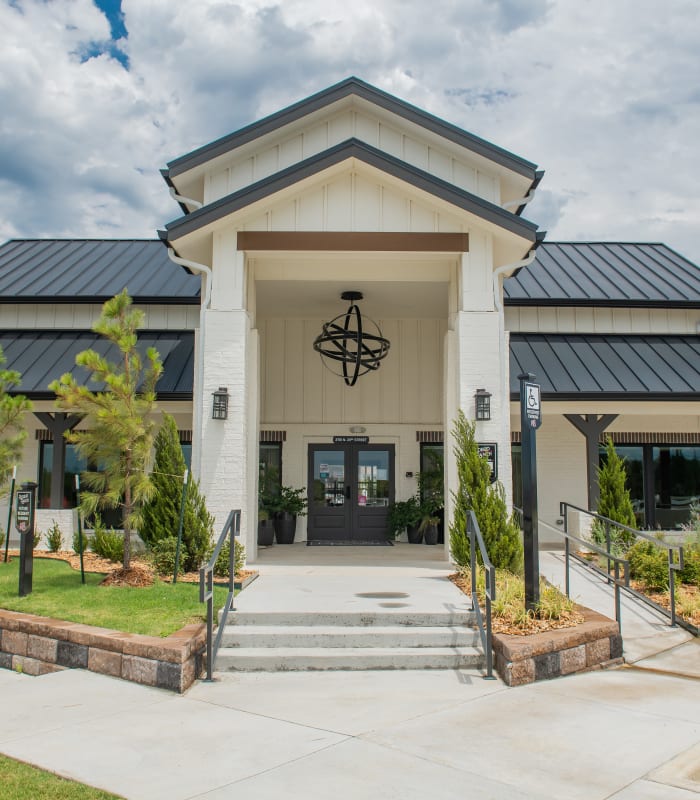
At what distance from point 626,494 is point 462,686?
781cm

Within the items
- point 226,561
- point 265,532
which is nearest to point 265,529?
point 265,532

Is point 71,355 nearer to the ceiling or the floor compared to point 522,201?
nearer to the floor

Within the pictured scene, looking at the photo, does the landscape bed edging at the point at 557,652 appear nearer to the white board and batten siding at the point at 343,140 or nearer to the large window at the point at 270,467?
the white board and batten siding at the point at 343,140

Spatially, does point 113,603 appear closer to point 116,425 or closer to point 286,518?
point 116,425

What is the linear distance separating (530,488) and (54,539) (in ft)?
30.0

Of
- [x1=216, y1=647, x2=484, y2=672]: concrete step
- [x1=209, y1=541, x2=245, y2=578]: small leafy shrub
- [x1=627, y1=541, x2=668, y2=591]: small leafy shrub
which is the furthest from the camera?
[x1=627, y1=541, x2=668, y2=591]: small leafy shrub

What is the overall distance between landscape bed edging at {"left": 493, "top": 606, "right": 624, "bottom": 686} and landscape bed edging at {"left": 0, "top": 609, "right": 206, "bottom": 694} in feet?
9.28

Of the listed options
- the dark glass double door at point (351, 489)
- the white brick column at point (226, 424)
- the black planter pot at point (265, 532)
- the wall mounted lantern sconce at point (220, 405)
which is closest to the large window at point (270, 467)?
the dark glass double door at point (351, 489)

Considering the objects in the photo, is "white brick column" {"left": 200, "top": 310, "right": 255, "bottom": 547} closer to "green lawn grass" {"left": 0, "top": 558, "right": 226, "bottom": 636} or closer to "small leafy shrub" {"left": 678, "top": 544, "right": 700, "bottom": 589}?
"green lawn grass" {"left": 0, "top": 558, "right": 226, "bottom": 636}

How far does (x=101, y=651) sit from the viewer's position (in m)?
7.11

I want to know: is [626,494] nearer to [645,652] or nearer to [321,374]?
[645,652]

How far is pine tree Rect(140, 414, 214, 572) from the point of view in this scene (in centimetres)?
1047

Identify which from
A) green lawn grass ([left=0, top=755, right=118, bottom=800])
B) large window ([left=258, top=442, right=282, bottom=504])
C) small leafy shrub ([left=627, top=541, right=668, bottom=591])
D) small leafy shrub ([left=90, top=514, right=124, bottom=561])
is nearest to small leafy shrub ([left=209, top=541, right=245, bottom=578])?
small leafy shrub ([left=90, top=514, right=124, bottom=561])

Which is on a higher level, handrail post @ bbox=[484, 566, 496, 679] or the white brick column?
the white brick column
